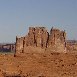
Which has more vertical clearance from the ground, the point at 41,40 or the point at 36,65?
the point at 41,40

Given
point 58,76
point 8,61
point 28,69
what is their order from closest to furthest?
point 58,76
point 28,69
point 8,61

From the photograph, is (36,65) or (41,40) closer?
(36,65)

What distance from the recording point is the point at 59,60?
35750 mm

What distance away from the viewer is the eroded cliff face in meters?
50.8

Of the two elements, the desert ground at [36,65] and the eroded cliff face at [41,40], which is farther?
the eroded cliff face at [41,40]

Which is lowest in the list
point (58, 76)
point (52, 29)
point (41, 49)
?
point (58, 76)

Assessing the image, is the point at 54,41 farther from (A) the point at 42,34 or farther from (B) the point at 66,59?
(B) the point at 66,59

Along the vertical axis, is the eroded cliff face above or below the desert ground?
above

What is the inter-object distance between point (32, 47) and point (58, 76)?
26915 millimetres

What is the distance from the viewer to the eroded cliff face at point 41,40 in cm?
5078

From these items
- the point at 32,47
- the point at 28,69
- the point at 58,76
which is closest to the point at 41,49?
the point at 32,47

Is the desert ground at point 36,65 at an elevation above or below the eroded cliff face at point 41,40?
below

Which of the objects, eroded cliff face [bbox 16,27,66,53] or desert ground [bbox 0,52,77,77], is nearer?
desert ground [bbox 0,52,77,77]

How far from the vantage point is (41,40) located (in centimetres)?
5188
